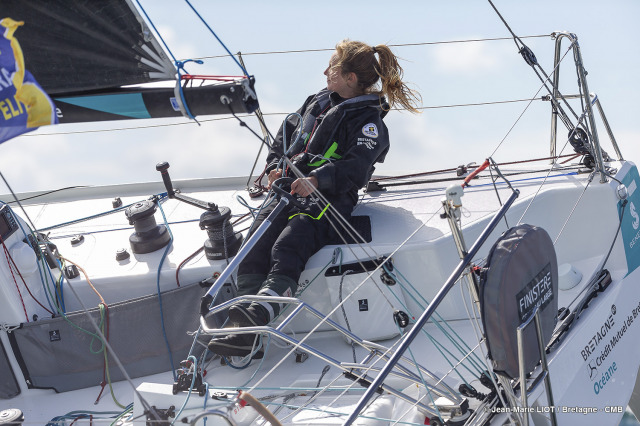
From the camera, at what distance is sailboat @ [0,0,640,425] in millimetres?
2150

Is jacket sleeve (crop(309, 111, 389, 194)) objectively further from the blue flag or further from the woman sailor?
the blue flag

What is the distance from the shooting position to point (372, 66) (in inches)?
123

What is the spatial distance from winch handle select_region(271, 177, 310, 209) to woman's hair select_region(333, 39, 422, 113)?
1.81ft

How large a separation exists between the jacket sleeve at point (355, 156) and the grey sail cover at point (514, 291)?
907 mm

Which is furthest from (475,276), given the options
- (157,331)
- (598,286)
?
(157,331)

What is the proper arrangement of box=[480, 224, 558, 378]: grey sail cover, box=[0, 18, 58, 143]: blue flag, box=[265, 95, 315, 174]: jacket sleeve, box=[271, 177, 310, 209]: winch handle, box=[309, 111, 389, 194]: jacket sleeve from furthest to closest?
box=[265, 95, 315, 174]: jacket sleeve
box=[309, 111, 389, 194]: jacket sleeve
box=[271, 177, 310, 209]: winch handle
box=[480, 224, 558, 378]: grey sail cover
box=[0, 18, 58, 143]: blue flag

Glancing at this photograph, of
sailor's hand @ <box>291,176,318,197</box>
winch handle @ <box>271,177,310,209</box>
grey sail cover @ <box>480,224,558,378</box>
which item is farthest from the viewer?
sailor's hand @ <box>291,176,318,197</box>

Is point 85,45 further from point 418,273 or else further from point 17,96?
point 418,273

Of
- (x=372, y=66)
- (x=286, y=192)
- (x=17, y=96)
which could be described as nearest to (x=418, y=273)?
(x=286, y=192)

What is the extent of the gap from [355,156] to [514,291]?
1.08 metres

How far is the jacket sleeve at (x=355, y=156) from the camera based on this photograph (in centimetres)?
294

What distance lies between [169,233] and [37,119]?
1373 mm

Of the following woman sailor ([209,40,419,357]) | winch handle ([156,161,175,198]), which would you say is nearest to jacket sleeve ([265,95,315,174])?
woman sailor ([209,40,419,357])

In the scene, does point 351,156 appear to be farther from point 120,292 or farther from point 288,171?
point 120,292
